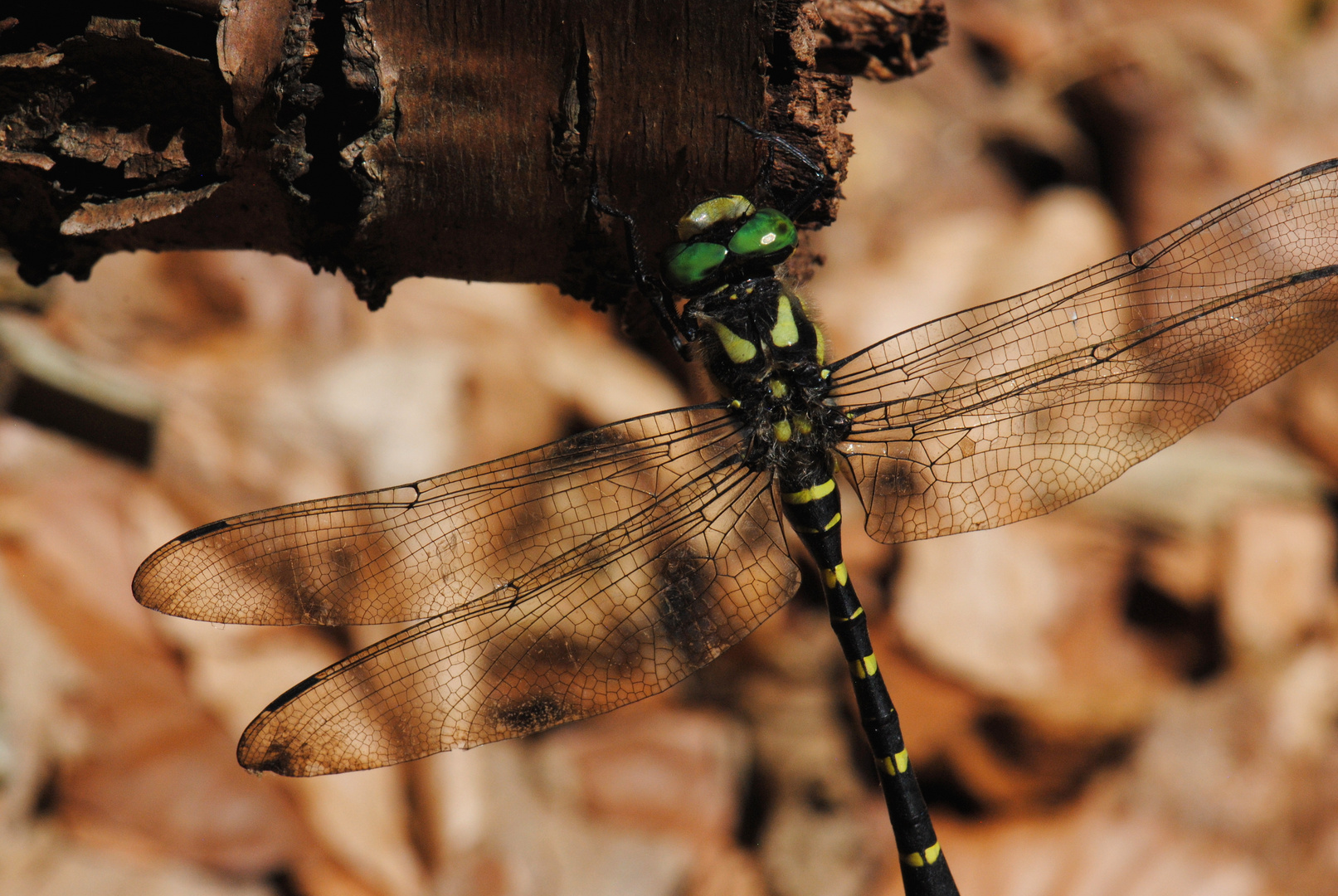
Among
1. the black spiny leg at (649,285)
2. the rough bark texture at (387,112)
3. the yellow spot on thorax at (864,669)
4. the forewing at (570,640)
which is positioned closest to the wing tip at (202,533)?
the forewing at (570,640)

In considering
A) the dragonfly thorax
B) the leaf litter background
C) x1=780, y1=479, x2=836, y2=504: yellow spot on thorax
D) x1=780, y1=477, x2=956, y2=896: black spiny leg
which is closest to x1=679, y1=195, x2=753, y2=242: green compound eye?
the dragonfly thorax

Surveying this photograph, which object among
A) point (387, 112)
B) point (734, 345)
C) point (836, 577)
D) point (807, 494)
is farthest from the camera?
point (836, 577)

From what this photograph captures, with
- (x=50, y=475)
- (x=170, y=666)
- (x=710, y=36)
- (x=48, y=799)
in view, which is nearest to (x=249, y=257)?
(x=50, y=475)

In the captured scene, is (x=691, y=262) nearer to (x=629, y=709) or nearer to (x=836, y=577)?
(x=836, y=577)

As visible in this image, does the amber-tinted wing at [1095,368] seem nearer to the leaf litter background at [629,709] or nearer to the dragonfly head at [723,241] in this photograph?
the dragonfly head at [723,241]

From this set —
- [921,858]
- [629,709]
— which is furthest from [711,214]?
[629,709]

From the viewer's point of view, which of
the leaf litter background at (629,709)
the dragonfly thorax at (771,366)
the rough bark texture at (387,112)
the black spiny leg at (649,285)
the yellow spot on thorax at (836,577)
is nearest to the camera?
the rough bark texture at (387,112)

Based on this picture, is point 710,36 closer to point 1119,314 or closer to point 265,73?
point 265,73
